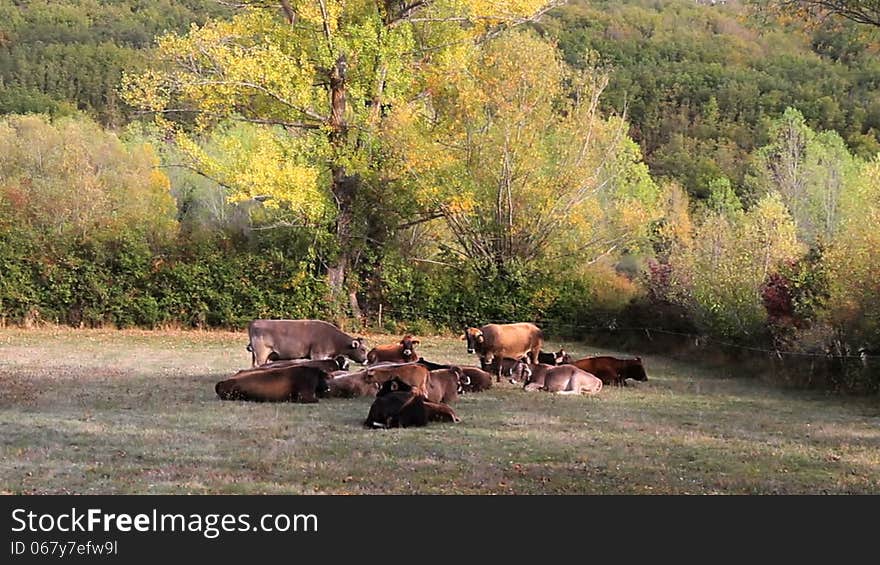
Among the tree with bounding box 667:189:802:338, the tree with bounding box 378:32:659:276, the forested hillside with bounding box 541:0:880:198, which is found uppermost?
the forested hillside with bounding box 541:0:880:198

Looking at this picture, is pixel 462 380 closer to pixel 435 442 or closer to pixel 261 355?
pixel 261 355

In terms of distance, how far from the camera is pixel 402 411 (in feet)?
39.8

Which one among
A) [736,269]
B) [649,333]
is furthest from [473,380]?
[649,333]

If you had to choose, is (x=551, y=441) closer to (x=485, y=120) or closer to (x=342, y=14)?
(x=485, y=120)

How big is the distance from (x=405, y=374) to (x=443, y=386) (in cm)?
65

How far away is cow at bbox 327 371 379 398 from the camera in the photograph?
48.9ft

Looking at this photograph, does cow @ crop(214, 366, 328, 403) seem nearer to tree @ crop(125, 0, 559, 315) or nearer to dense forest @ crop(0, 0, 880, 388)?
dense forest @ crop(0, 0, 880, 388)

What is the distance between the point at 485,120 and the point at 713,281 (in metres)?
9.89

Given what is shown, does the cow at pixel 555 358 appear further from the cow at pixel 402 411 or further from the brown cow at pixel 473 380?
the cow at pixel 402 411

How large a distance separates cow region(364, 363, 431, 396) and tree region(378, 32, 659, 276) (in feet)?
49.3

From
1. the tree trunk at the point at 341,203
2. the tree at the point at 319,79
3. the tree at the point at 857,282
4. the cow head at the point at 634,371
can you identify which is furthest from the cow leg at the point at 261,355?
the tree trunk at the point at 341,203

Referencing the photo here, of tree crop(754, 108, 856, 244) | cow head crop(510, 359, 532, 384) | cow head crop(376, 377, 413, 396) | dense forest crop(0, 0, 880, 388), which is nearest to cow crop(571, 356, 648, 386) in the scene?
cow head crop(510, 359, 532, 384)

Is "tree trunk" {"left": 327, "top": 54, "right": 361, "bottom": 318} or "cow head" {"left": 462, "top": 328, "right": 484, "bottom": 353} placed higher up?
"tree trunk" {"left": 327, "top": 54, "right": 361, "bottom": 318}

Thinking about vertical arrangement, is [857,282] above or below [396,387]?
above
